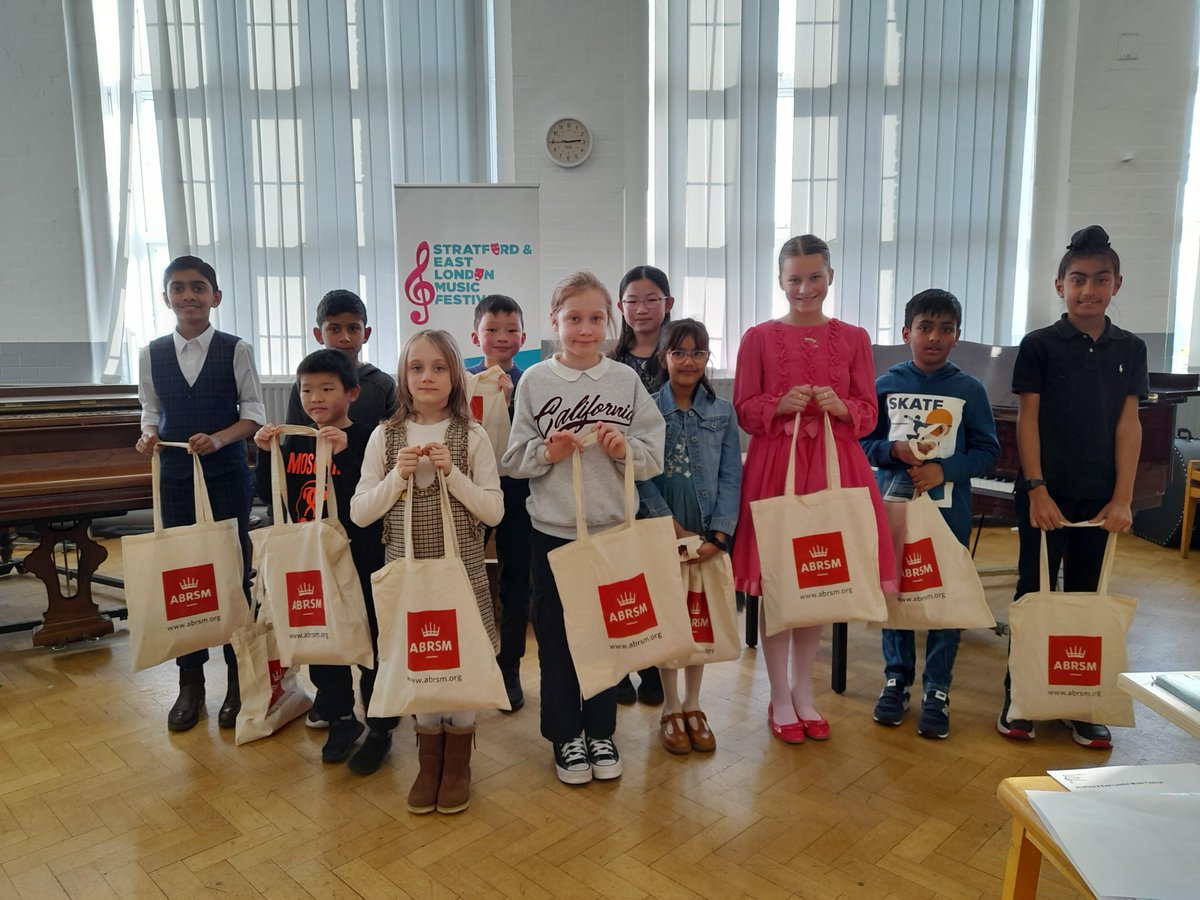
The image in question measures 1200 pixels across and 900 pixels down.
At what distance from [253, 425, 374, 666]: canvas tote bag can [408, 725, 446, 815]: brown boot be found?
9.8 inches

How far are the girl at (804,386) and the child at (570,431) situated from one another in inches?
13.7

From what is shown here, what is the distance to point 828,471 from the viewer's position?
208cm

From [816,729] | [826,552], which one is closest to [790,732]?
A: [816,729]

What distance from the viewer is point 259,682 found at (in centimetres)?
238

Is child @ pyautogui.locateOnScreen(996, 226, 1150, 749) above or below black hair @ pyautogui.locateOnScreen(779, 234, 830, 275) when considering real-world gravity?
below

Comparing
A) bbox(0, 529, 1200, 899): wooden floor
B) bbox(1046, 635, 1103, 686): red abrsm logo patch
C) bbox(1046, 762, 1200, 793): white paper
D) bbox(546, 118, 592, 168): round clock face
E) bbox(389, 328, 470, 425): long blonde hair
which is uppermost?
bbox(546, 118, 592, 168): round clock face

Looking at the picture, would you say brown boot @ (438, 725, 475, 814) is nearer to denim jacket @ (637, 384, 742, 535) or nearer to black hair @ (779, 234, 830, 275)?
denim jacket @ (637, 384, 742, 535)

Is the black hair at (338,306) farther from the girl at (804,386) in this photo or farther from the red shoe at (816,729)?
the red shoe at (816,729)

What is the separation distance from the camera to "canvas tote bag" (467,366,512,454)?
2270mm

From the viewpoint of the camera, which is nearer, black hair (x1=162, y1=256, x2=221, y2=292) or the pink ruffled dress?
the pink ruffled dress

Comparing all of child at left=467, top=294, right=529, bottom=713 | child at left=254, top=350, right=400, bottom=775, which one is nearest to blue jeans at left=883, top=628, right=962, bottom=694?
child at left=467, top=294, right=529, bottom=713

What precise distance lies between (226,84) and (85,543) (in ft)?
11.7

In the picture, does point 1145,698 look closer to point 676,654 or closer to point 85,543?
point 676,654

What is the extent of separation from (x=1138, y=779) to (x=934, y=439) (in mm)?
1344
